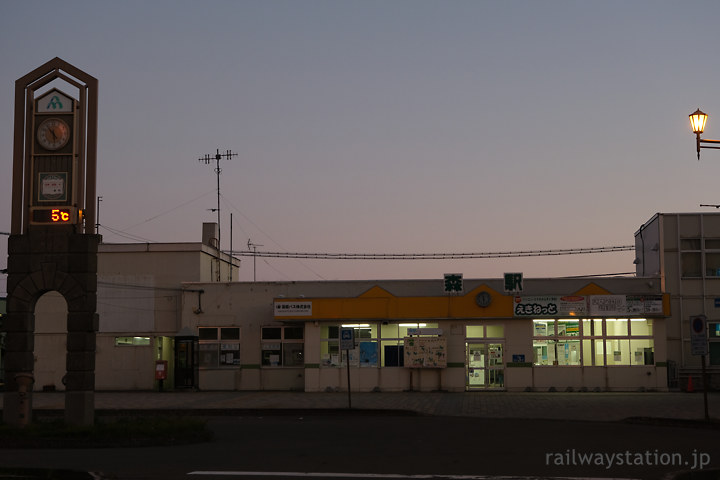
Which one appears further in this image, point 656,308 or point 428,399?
point 656,308

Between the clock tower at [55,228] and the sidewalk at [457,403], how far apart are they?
779 cm

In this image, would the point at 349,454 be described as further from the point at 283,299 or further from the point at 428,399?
the point at 283,299

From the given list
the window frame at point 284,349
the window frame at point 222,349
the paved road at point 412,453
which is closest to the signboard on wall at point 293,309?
the window frame at point 284,349

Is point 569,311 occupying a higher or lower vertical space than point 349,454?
higher

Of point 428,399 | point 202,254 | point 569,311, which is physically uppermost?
point 202,254

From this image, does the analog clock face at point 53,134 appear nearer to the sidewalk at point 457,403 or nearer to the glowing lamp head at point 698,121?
the sidewalk at point 457,403

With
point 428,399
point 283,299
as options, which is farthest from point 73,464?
point 283,299

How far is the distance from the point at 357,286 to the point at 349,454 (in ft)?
68.5

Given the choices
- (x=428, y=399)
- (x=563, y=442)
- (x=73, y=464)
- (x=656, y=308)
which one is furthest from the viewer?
(x=656, y=308)

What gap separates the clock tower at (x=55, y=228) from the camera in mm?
19719

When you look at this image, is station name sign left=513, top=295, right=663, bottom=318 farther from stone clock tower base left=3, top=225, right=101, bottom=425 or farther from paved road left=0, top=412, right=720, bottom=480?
stone clock tower base left=3, top=225, right=101, bottom=425

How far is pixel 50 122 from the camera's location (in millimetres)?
20781

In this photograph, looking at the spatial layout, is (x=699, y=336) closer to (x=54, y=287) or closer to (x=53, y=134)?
(x=54, y=287)

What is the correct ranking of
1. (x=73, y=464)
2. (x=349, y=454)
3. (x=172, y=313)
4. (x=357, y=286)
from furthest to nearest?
(x=172, y=313)
(x=357, y=286)
(x=349, y=454)
(x=73, y=464)
